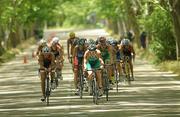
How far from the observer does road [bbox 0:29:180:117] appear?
18656mm

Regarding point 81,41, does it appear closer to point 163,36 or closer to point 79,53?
point 79,53

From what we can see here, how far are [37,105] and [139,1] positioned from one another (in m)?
27.8

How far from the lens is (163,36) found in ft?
130

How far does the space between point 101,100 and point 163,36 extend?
1827 cm

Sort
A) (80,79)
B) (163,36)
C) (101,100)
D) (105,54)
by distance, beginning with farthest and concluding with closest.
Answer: (163,36), (105,54), (80,79), (101,100)

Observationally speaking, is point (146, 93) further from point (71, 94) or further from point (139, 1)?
point (139, 1)

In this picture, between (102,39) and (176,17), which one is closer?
(102,39)

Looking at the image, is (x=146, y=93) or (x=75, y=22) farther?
(x=75, y=22)

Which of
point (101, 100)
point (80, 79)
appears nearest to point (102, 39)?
point (80, 79)

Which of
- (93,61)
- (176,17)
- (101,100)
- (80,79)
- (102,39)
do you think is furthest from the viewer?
(176,17)

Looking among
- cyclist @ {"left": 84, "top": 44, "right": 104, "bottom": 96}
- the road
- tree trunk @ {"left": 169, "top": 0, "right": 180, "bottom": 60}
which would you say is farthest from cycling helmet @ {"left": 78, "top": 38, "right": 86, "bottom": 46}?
tree trunk @ {"left": 169, "top": 0, "right": 180, "bottom": 60}

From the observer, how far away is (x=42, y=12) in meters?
75.9

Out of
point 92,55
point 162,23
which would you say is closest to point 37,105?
point 92,55

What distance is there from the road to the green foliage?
181 inches
